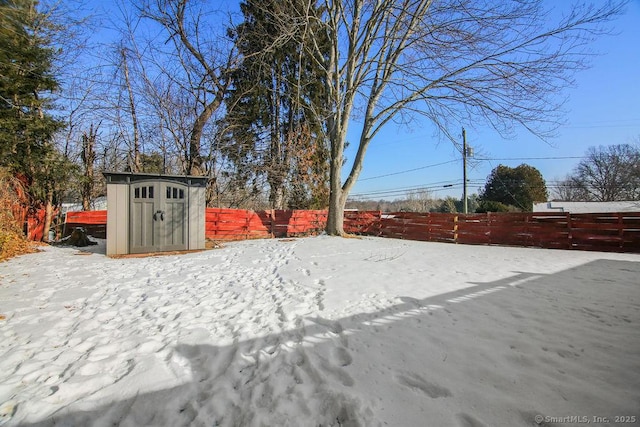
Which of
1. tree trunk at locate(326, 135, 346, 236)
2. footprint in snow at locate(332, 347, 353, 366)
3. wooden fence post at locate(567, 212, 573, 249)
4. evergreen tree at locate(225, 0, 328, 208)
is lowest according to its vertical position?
footprint in snow at locate(332, 347, 353, 366)

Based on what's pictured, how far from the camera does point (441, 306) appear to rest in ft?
11.8

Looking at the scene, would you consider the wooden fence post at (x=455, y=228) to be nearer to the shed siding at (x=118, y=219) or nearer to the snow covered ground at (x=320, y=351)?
the snow covered ground at (x=320, y=351)

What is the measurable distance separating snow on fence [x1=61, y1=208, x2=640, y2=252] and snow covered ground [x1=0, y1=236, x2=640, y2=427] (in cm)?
563

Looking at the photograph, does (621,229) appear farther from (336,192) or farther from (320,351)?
(320,351)

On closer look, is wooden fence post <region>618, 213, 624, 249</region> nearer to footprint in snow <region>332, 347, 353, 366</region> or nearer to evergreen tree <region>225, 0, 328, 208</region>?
footprint in snow <region>332, 347, 353, 366</region>

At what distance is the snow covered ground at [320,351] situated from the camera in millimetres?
1796

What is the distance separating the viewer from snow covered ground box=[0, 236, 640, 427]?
1796 mm

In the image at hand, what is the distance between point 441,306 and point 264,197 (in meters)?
13.5

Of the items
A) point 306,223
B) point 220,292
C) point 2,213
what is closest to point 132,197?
point 2,213

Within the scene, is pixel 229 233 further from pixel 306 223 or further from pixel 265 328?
pixel 265 328

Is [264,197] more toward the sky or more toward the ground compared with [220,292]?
more toward the sky

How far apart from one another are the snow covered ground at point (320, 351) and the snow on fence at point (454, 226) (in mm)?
5629

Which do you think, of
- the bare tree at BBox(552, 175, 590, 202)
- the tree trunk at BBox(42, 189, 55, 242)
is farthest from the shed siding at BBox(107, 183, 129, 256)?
the bare tree at BBox(552, 175, 590, 202)

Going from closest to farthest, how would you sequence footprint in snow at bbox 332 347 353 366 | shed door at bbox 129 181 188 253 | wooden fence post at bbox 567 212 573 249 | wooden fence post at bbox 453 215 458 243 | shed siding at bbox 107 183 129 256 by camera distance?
1. footprint in snow at bbox 332 347 353 366
2. shed siding at bbox 107 183 129 256
3. shed door at bbox 129 181 188 253
4. wooden fence post at bbox 567 212 573 249
5. wooden fence post at bbox 453 215 458 243
